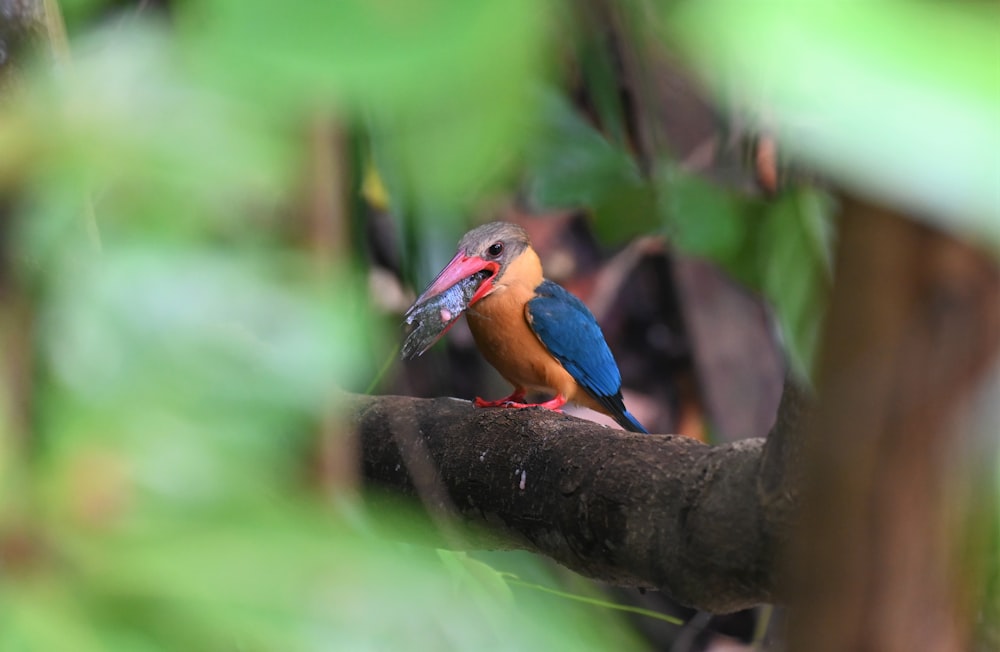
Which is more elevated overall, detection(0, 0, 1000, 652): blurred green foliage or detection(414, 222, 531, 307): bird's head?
detection(414, 222, 531, 307): bird's head

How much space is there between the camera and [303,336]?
0.27 m

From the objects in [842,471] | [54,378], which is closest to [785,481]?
[842,471]

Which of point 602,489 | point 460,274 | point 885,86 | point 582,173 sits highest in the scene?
point 582,173

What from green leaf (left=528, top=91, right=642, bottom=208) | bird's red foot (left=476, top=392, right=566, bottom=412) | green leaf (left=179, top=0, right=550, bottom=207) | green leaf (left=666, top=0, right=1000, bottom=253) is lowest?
bird's red foot (left=476, top=392, right=566, bottom=412)

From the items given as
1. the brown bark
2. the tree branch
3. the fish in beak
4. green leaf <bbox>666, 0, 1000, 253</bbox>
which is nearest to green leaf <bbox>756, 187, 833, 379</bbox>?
the tree branch

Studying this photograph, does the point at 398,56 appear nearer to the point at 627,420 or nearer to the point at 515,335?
the point at 515,335

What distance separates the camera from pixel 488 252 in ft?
5.37

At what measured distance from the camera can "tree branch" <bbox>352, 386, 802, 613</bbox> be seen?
2.73ft

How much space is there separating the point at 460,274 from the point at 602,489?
1.70ft

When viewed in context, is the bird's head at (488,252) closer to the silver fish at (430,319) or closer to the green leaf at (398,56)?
the silver fish at (430,319)

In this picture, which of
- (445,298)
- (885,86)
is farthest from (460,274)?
(885,86)

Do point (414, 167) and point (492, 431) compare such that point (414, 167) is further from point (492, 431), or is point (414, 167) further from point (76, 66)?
point (492, 431)

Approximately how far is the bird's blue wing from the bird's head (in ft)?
0.29

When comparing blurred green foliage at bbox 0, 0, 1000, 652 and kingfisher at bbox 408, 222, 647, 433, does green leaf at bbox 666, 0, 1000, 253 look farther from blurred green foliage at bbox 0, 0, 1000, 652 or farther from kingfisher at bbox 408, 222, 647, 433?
kingfisher at bbox 408, 222, 647, 433
